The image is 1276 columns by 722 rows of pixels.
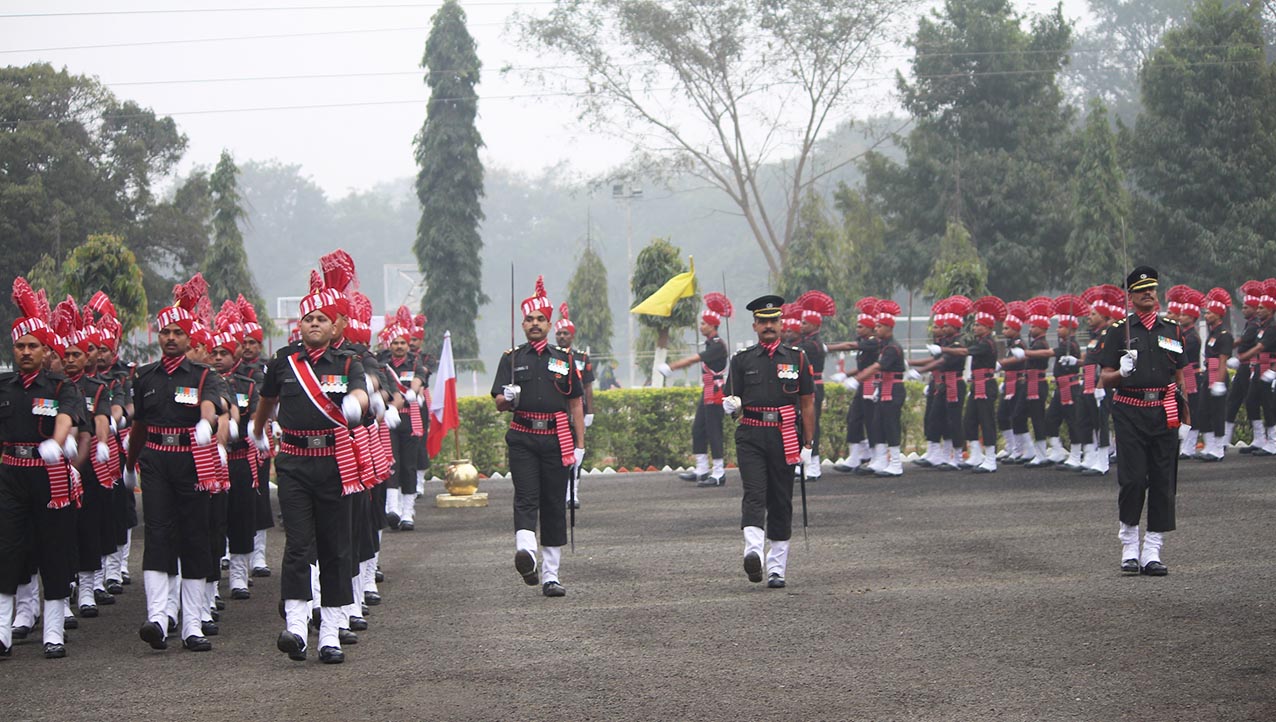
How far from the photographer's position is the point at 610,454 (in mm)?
23297

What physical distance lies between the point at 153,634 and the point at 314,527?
1.27 meters

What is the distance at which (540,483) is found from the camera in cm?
1103

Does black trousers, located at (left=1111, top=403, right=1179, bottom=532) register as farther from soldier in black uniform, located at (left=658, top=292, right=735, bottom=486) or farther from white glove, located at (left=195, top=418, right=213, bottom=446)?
soldier in black uniform, located at (left=658, top=292, right=735, bottom=486)

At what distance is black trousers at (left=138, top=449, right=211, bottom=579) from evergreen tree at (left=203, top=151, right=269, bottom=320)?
2938 centimetres

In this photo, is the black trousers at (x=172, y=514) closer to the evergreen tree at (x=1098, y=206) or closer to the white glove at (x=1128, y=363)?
the white glove at (x=1128, y=363)

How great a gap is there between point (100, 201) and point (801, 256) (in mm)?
17907

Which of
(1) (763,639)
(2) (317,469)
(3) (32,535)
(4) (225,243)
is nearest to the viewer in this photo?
(2) (317,469)

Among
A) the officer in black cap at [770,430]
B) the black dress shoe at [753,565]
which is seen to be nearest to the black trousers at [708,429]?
the officer in black cap at [770,430]

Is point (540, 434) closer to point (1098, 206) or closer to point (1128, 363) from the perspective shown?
point (1128, 363)

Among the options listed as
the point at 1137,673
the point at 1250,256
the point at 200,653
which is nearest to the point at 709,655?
the point at 1137,673

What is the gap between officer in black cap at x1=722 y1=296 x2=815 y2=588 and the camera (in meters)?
10.9

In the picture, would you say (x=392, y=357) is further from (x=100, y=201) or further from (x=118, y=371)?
(x=100, y=201)

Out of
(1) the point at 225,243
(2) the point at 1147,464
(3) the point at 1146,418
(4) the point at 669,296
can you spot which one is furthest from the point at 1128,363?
(1) the point at 225,243

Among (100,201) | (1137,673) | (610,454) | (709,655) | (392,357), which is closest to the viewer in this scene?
(1137,673)
